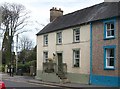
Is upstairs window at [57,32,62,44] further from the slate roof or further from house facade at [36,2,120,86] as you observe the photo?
the slate roof

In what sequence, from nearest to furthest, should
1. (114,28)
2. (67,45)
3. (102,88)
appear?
1. (102,88)
2. (114,28)
3. (67,45)

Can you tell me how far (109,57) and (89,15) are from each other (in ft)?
20.4

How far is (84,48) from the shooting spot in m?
28.2

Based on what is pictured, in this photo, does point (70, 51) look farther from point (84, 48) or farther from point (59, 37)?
point (59, 37)

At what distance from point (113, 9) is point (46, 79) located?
1229 centimetres

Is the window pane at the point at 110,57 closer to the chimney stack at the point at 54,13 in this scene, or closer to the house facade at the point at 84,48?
the house facade at the point at 84,48

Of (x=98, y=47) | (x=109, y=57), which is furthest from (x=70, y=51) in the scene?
(x=109, y=57)

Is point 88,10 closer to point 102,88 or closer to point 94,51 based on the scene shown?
point 94,51

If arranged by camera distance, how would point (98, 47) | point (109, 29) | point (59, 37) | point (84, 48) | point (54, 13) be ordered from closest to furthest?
point (109, 29) < point (98, 47) < point (84, 48) < point (59, 37) < point (54, 13)

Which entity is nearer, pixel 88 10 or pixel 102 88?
pixel 102 88

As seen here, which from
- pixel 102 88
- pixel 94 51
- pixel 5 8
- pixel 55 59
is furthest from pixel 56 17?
pixel 5 8

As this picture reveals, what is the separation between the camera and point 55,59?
33.3 metres

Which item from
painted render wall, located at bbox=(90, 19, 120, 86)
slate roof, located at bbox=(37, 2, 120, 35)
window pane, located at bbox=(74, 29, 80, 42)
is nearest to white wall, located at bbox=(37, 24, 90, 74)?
window pane, located at bbox=(74, 29, 80, 42)

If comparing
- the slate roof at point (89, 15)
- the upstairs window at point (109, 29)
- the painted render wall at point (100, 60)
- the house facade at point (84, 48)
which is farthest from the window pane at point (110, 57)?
the slate roof at point (89, 15)
